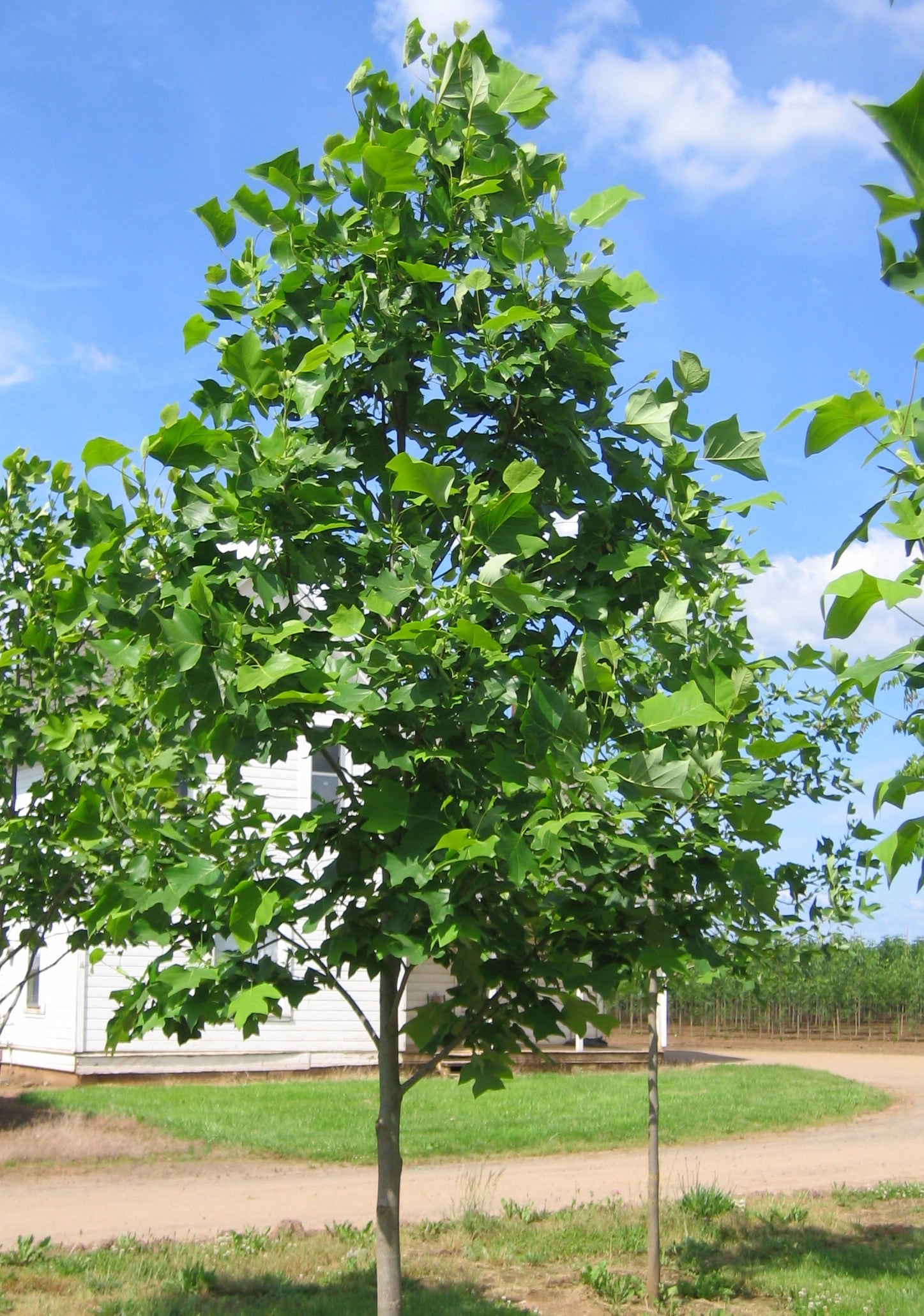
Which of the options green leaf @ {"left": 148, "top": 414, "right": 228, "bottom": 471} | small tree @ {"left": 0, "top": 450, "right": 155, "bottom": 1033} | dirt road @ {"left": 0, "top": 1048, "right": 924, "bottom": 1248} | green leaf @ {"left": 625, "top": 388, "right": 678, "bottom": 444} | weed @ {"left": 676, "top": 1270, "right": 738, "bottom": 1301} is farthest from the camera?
dirt road @ {"left": 0, "top": 1048, "right": 924, "bottom": 1248}

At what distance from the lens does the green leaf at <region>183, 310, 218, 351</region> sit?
Answer: 12.4 ft

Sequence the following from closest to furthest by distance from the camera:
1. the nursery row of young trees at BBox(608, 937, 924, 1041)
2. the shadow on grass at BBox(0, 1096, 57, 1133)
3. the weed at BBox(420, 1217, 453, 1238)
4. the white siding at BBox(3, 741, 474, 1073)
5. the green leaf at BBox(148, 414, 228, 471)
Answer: the green leaf at BBox(148, 414, 228, 471) < the weed at BBox(420, 1217, 453, 1238) < the shadow on grass at BBox(0, 1096, 57, 1133) < the white siding at BBox(3, 741, 474, 1073) < the nursery row of young trees at BBox(608, 937, 924, 1041)

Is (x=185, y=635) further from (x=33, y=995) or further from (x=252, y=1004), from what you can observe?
(x=33, y=995)

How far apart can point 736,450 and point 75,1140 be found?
37.4 feet

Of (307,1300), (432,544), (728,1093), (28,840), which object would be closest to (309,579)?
(432,544)

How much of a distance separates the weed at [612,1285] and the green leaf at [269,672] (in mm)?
4881

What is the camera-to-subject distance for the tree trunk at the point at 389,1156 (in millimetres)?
3812

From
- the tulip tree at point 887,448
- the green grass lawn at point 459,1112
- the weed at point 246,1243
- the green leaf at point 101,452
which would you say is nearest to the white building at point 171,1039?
the green grass lawn at point 459,1112

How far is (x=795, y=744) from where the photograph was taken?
2906 millimetres

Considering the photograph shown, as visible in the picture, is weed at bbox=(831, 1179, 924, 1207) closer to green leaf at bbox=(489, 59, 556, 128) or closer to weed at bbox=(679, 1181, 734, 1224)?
weed at bbox=(679, 1181, 734, 1224)

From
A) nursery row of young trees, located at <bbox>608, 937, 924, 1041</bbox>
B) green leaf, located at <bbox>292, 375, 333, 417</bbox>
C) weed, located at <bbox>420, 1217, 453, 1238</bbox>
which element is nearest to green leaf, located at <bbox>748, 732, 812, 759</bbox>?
green leaf, located at <bbox>292, 375, 333, 417</bbox>

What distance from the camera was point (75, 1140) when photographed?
12312mm

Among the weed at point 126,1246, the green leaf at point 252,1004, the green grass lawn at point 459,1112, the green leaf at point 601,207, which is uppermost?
the green leaf at point 601,207

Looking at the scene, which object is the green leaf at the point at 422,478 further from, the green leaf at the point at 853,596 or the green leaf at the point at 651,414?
the green leaf at the point at 853,596
